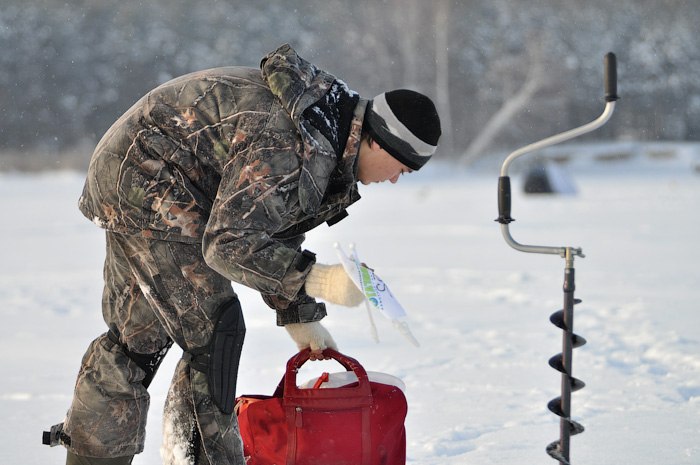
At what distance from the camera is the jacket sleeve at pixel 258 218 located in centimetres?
198

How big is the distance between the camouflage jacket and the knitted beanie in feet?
0.16

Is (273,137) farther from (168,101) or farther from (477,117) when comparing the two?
(477,117)

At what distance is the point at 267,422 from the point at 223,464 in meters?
0.19

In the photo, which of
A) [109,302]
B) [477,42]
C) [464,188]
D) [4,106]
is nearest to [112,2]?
[4,106]

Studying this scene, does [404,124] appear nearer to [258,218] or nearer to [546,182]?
[258,218]

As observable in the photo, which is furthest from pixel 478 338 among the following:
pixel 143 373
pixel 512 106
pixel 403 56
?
pixel 403 56

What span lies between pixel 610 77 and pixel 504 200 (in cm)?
42

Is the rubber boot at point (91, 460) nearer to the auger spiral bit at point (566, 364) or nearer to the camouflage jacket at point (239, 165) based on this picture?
the camouflage jacket at point (239, 165)

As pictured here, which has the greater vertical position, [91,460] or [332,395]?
[332,395]

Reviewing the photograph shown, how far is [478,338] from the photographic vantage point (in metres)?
4.90

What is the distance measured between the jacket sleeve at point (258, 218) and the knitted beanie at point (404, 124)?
23cm

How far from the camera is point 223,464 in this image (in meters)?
2.30

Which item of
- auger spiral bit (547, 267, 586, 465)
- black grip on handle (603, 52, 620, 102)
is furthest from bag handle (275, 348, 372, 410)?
black grip on handle (603, 52, 620, 102)

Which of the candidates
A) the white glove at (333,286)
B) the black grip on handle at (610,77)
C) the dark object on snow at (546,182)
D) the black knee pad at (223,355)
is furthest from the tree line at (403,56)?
the white glove at (333,286)
